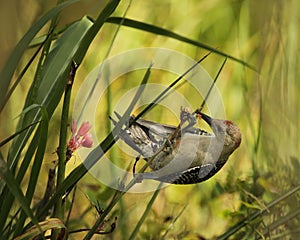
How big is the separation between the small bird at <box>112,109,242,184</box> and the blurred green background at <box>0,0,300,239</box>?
12.9 inches

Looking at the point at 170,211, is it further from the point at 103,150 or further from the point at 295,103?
the point at 103,150

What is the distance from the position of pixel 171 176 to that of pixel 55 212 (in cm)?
17

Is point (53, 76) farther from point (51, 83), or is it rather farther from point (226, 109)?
point (226, 109)

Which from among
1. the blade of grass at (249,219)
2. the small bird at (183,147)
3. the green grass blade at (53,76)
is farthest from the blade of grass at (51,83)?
the blade of grass at (249,219)

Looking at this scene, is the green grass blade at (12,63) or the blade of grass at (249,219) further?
the blade of grass at (249,219)

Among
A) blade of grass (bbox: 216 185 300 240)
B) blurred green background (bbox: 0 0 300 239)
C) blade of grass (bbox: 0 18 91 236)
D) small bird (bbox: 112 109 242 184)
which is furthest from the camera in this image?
blurred green background (bbox: 0 0 300 239)

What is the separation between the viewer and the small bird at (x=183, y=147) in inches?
35.8

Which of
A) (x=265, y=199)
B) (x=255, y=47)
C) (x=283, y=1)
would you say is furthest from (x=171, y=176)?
(x=255, y=47)

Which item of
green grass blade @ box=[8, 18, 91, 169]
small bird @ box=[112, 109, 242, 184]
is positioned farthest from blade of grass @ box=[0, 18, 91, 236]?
small bird @ box=[112, 109, 242, 184]

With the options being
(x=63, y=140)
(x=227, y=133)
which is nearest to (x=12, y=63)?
(x=63, y=140)

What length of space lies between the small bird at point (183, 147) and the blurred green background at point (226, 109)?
33cm

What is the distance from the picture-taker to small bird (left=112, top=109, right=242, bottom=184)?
2.98ft

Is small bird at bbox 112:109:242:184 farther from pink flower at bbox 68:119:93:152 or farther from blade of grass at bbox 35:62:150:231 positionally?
pink flower at bbox 68:119:93:152

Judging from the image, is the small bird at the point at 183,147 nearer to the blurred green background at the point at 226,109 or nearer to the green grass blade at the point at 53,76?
the green grass blade at the point at 53,76
